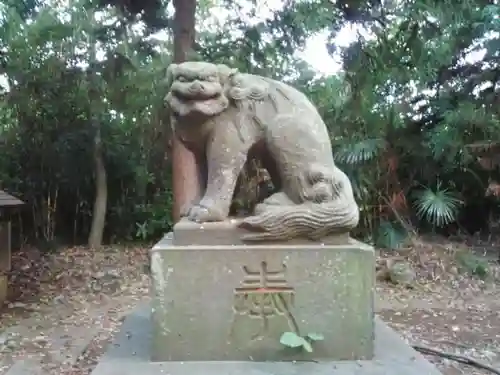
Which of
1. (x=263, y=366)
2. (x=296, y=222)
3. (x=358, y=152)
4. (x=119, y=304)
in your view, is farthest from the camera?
(x=358, y=152)

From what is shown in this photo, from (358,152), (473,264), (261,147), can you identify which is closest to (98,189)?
(358,152)

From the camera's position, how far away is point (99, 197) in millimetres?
8617

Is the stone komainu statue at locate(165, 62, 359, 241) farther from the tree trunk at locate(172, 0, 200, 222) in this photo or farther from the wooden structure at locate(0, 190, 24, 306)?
the wooden structure at locate(0, 190, 24, 306)

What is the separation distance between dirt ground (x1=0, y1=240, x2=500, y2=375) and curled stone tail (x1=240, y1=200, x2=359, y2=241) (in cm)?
161

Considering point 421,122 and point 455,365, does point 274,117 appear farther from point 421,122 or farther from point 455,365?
point 421,122

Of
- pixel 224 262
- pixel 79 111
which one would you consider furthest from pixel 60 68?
pixel 224 262

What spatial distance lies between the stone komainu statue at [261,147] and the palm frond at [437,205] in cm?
552

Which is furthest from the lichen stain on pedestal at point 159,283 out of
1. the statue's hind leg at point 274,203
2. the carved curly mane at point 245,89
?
the carved curly mane at point 245,89

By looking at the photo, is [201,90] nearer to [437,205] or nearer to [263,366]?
[263,366]

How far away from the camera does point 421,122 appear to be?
30.1ft

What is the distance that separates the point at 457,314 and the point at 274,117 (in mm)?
3658

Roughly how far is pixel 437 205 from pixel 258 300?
232 inches

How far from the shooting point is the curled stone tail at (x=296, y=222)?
270 centimetres

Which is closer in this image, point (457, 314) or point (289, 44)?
point (457, 314)
